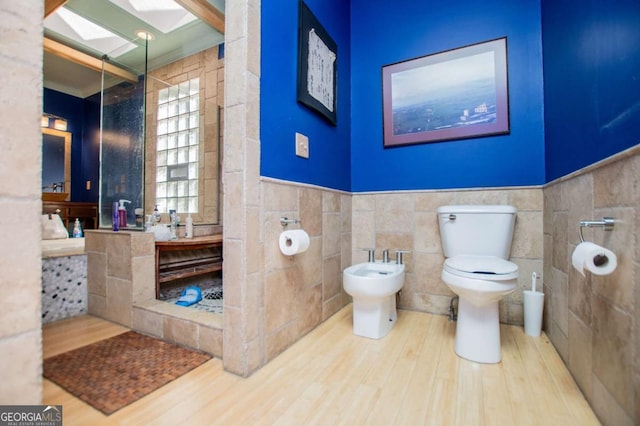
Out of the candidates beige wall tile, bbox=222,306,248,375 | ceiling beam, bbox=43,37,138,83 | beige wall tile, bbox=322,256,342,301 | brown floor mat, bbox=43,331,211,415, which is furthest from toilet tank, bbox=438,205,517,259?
ceiling beam, bbox=43,37,138,83

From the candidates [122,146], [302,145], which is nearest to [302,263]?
[302,145]

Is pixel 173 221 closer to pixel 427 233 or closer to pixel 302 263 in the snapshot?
pixel 302 263

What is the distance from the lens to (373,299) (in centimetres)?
163

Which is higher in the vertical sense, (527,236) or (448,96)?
(448,96)

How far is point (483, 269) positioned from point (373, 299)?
0.61 m

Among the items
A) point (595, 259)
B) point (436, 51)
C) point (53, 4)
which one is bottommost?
point (595, 259)

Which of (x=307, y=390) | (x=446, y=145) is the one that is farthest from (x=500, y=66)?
(x=307, y=390)

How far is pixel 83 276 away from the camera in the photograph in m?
2.05

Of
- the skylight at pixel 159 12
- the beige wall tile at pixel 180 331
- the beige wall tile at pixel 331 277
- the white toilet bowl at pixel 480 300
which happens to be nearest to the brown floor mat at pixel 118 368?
the beige wall tile at pixel 180 331

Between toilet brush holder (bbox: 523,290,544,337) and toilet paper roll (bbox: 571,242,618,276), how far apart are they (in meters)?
0.88

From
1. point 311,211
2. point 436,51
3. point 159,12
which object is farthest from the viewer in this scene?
point 159,12

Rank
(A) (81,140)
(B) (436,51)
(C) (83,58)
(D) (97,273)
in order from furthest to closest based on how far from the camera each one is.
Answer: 1. (A) (81,140)
2. (C) (83,58)
3. (B) (436,51)
4. (D) (97,273)

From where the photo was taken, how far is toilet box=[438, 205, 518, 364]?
52.7 inches

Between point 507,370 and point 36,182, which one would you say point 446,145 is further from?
point 36,182
